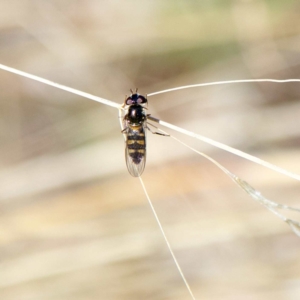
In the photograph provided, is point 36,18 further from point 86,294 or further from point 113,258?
point 86,294

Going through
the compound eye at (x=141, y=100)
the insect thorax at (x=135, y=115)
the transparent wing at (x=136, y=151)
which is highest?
the compound eye at (x=141, y=100)

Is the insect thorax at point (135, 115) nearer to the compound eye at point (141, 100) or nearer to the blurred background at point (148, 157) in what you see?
the compound eye at point (141, 100)

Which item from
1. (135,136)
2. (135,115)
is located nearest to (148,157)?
(135,136)

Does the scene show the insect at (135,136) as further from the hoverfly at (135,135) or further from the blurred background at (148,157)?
the blurred background at (148,157)

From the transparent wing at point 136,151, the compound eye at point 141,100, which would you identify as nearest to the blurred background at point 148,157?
the transparent wing at point 136,151

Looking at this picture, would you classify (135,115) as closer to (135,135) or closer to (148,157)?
(135,135)

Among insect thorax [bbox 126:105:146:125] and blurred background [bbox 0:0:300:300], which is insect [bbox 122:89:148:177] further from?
blurred background [bbox 0:0:300:300]

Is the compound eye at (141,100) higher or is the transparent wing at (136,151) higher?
the compound eye at (141,100)
